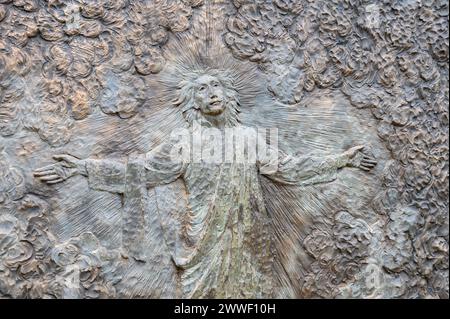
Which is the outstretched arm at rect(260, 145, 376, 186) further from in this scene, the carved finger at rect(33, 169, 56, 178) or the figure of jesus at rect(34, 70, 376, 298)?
the carved finger at rect(33, 169, 56, 178)

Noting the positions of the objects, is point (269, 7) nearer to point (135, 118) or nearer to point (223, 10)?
point (223, 10)

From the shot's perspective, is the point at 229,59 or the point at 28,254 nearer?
the point at 28,254

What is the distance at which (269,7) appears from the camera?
154 inches

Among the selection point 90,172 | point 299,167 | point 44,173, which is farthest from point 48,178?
point 299,167

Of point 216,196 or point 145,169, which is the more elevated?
point 145,169

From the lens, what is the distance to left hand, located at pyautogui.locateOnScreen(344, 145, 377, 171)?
3.96 m

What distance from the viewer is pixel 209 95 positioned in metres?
3.76

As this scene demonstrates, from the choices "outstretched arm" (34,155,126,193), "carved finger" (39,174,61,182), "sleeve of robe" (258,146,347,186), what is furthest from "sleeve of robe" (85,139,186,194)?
"sleeve of robe" (258,146,347,186)

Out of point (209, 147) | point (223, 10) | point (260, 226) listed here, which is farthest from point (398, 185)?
point (223, 10)

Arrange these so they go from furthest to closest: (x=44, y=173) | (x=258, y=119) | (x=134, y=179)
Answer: (x=258, y=119) → (x=134, y=179) → (x=44, y=173)

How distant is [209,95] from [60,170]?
782 mm

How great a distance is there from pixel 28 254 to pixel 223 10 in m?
1.48

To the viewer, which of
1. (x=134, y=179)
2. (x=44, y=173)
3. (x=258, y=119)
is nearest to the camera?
(x=44, y=173)

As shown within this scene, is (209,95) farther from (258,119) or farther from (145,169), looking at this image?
(145,169)
